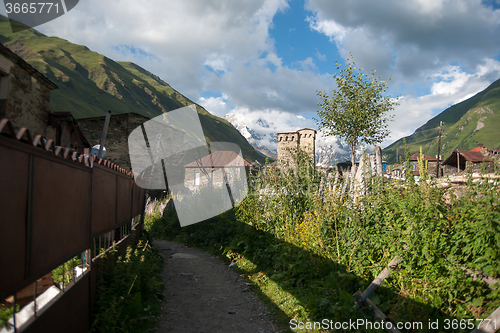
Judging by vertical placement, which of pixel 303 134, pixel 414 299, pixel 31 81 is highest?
pixel 303 134

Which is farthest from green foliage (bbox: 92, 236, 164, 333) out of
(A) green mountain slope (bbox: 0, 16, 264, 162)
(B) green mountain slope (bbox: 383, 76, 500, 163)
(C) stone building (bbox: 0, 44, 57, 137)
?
(B) green mountain slope (bbox: 383, 76, 500, 163)

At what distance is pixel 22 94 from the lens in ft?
25.6

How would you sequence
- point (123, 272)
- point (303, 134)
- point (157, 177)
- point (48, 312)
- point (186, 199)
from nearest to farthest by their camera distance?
1. point (48, 312)
2. point (123, 272)
3. point (186, 199)
4. point (157, 177)
5. point (303, 134)

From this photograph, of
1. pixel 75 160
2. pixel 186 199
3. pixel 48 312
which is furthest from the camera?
pixel 186 199

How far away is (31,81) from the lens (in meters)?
8.17

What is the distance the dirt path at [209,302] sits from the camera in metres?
4.42

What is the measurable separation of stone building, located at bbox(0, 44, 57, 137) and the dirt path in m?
5.07

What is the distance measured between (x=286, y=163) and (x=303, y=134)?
42.5 metres

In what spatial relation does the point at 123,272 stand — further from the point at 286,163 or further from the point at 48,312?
the point at 286,163

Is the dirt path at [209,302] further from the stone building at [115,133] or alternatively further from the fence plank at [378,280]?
the stone building at [115,133]

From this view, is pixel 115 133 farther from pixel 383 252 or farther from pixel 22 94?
pixel 383 252

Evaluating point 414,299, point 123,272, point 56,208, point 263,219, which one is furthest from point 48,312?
point 263,219

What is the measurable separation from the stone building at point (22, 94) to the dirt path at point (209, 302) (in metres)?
5.07

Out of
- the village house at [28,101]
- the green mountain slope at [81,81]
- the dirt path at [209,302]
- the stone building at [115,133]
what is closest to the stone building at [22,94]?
the village house at [28,101]
